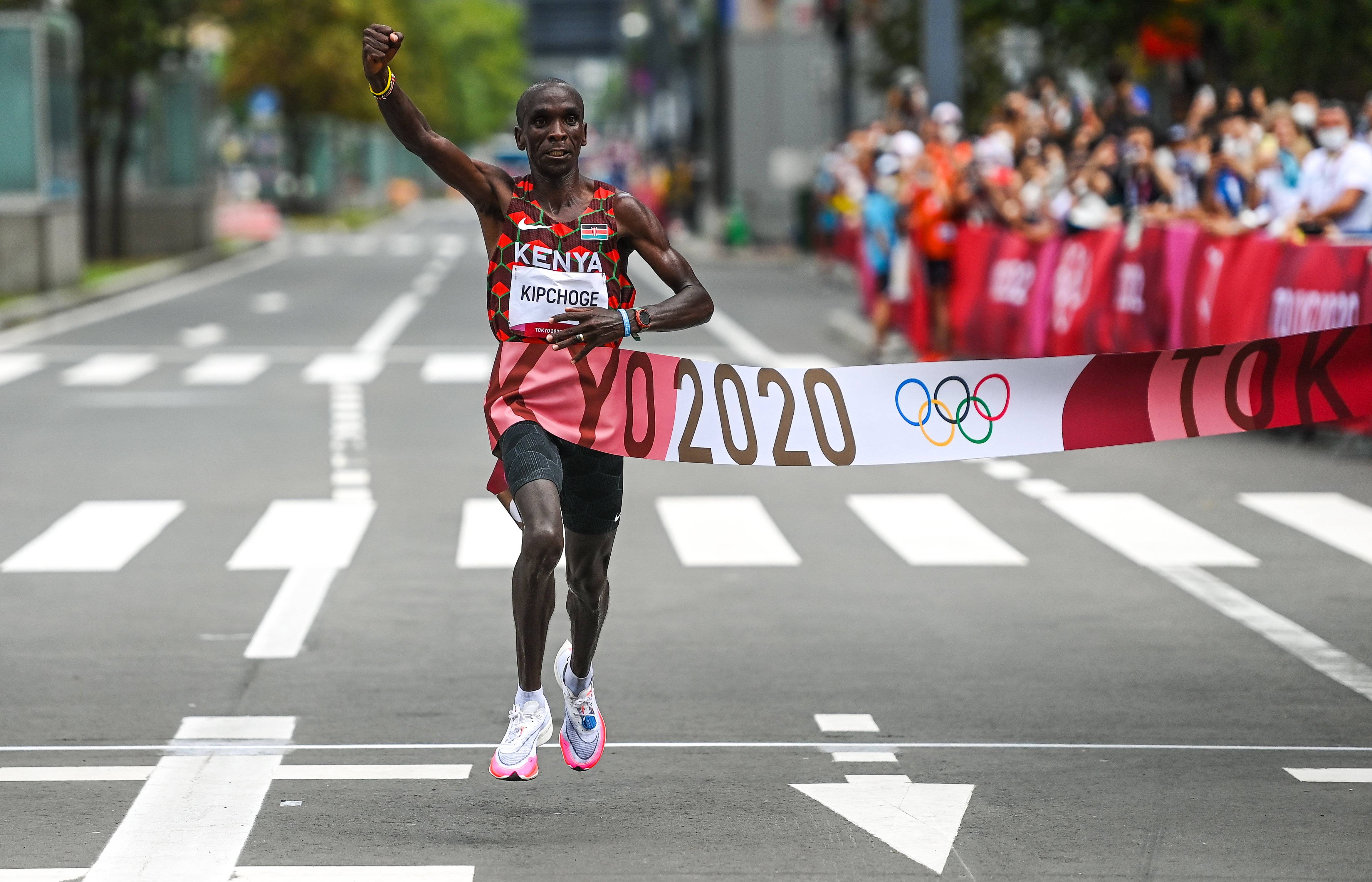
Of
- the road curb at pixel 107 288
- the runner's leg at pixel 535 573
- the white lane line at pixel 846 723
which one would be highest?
the runner's leg at pixel 535 573

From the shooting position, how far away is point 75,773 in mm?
6254

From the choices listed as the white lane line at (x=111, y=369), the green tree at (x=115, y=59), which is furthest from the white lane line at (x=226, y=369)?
the green tree at (x=115, y=59)

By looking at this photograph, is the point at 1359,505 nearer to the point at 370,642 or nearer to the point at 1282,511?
the point at 1282,511

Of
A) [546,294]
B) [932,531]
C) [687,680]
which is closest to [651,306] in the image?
[546,294]

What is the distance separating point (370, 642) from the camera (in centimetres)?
824

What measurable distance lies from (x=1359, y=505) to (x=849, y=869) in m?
7.34

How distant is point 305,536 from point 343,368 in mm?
9558

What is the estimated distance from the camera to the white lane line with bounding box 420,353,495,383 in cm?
1920

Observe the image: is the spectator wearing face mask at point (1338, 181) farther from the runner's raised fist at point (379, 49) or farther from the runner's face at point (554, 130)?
the runner's raised fist at point (379, 49)

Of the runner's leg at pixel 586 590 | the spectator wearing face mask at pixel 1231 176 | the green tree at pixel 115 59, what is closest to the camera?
the runner's leg at pixel 586 590

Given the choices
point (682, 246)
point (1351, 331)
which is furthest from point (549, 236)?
point (682, 246)

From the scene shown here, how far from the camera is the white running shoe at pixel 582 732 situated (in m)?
6.20

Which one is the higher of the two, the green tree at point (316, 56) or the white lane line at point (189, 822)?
the green tree at point (316, 56)

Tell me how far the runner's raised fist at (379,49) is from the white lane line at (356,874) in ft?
6.67
